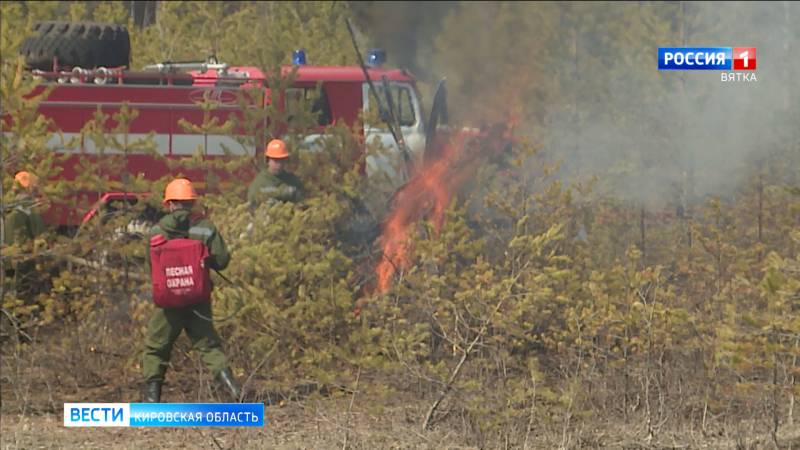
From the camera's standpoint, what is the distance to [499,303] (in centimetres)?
854

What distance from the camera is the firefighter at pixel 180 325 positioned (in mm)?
8930

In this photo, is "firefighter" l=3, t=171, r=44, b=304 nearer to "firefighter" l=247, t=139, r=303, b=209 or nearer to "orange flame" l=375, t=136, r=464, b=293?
"firefighter" l=247, t=139, r=303, b=209

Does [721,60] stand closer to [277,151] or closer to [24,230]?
[277,151]

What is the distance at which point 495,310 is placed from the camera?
8.48m

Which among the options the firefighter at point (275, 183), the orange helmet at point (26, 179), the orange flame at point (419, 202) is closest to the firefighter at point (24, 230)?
the orange helmet at point (26, 179)

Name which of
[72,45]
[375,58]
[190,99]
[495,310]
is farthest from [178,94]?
[495,310]

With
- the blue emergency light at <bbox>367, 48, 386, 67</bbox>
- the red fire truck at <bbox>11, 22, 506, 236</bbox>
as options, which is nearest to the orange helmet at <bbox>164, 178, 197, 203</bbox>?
the red fire truck at <bbox>11, 22, 506, 236</bbox>

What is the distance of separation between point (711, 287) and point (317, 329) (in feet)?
9.65

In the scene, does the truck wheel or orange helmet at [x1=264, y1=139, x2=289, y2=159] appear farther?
the truck wheel

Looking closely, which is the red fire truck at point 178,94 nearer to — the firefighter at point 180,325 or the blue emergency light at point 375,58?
the blue emergency light at point 375,58

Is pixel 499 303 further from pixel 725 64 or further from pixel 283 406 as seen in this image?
pixel 725 64

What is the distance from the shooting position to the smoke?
38.8ft

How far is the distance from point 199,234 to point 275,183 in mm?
1985

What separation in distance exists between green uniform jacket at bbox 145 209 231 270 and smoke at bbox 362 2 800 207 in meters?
3.94
